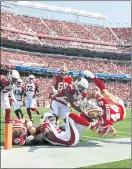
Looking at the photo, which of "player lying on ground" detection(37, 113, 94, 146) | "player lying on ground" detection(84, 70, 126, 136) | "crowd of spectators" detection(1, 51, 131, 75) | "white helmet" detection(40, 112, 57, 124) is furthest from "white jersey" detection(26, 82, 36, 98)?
"crowd of spectators" detection(1, 51, 131, 75)

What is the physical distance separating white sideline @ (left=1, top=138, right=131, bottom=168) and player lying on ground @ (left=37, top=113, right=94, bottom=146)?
8.1 inches

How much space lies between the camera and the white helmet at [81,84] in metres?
7.95

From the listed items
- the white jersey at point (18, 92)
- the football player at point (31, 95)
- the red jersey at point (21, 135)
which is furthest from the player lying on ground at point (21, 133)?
the white jersey at point (18, 92)

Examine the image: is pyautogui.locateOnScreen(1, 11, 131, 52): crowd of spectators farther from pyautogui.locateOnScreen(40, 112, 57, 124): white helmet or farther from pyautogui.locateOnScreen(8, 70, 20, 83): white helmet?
pyautogui.locateOnScreen(8, 70, 20, 83): white helmet

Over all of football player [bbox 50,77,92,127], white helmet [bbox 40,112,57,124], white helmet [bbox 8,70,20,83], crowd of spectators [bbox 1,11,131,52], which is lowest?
white helmet [bbox 40,112,57,124]

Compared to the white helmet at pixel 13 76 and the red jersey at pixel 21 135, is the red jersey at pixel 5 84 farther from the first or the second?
the red jersey at pixel 21 135

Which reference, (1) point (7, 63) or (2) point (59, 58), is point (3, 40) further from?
(2) point (59, 58)

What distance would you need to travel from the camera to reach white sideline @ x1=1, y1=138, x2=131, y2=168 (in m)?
5.75

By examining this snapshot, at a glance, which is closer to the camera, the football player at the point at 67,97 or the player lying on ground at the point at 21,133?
the player lying on ground at the point at 21,133

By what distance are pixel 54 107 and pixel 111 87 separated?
40.9 meters

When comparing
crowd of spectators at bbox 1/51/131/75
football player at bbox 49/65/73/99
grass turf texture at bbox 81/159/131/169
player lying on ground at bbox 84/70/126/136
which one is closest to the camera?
grass turf texture at bbox 81/159/131/169

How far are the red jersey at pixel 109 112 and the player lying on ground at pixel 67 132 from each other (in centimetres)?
46

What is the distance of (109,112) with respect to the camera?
808 cm

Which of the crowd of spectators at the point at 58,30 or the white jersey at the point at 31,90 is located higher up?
the crowd of spectators at the point at 58,30
